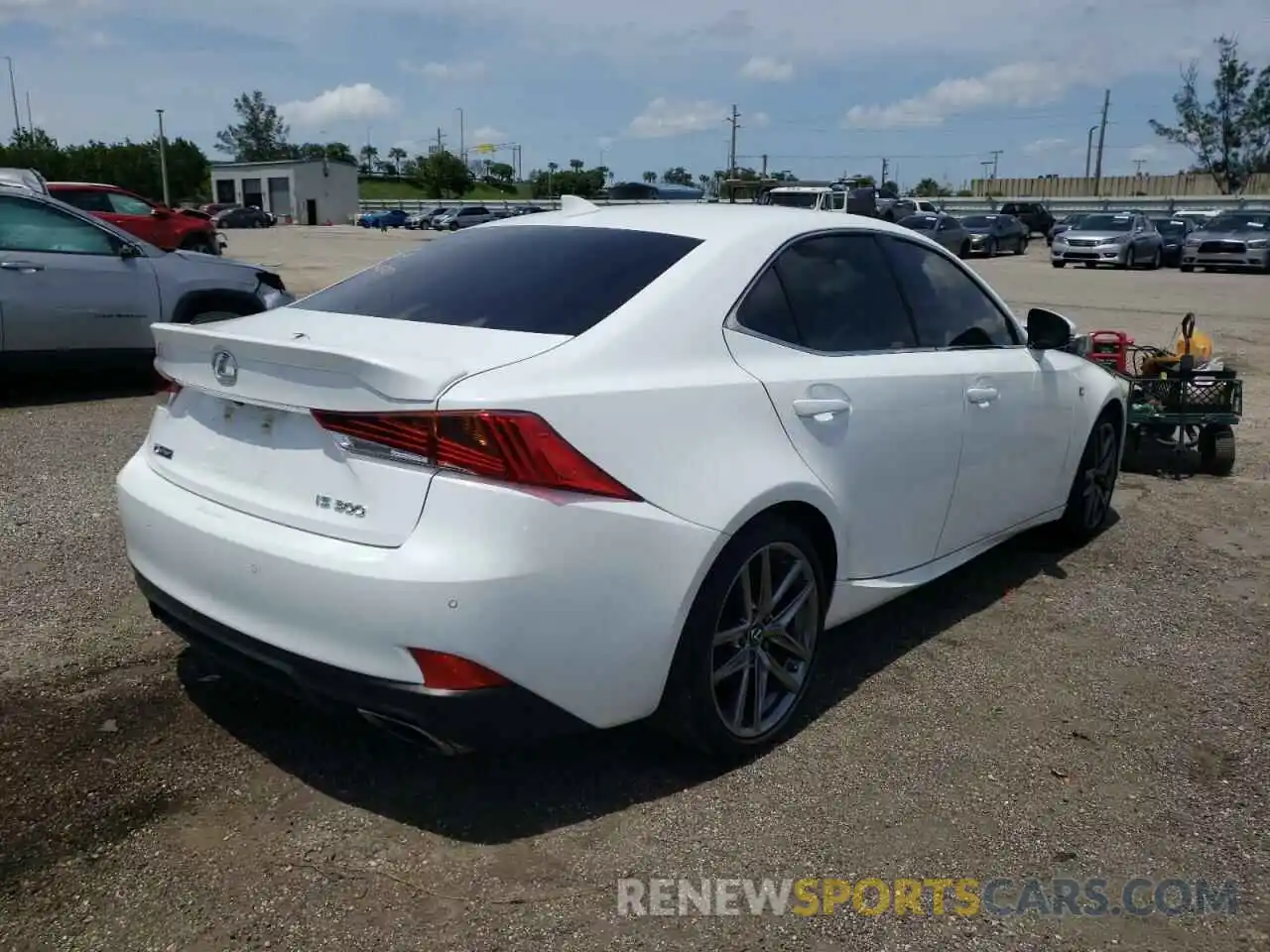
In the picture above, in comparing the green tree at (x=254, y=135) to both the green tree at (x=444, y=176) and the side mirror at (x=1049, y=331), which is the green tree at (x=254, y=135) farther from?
the side mirror at (x=1049, y=331)

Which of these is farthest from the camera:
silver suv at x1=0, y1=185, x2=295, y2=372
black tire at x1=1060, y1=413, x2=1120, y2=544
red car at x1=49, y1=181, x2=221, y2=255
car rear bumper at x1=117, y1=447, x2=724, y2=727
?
red car at x1=49, y1=181, x2=221, y2=255

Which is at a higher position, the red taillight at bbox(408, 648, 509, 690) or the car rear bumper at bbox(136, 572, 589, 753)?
the red taillight at bbox(408, 648, 509, 690)

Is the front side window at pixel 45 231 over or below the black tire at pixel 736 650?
over

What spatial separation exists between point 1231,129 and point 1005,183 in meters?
21.3

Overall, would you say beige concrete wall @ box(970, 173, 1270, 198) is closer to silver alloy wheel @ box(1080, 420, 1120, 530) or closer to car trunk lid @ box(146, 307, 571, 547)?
silver alloy wheel @ box(1080, 420, 1120, 530)

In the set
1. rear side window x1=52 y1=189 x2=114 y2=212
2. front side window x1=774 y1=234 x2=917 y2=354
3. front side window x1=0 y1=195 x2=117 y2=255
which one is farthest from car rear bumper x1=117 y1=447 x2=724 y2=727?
rear side window x1=52 y1=189 x2=114 y2=212

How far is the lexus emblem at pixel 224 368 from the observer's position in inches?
118

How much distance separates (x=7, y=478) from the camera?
623cm

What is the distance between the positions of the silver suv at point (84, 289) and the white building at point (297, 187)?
76819 mm

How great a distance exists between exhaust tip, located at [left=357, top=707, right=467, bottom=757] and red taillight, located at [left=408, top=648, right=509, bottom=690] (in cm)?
14

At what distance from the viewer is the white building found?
Answer: 82.7m

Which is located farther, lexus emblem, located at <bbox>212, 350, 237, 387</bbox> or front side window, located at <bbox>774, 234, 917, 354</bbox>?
front side window, located at <bbox>774, 234, 917, 354</bbox>

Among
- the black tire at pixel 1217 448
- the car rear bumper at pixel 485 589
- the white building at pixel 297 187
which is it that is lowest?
the black tire at pixel 1217 448

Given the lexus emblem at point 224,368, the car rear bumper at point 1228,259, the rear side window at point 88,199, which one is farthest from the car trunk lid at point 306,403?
the car rear bumper at point 1228,259
